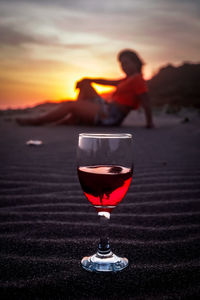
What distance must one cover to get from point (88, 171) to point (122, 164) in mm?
125

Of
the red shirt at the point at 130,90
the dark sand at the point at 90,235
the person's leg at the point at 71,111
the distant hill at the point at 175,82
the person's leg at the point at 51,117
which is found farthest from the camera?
the distant hill at the point at 175,82

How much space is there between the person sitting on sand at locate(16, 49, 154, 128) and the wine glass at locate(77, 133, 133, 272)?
5.99 m

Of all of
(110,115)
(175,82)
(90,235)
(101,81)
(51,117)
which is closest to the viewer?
(90,235)

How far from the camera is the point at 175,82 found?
30.4m

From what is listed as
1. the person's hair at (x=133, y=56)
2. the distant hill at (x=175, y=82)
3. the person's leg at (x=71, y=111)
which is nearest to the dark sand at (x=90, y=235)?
the person's leg at (x=71, y=111)

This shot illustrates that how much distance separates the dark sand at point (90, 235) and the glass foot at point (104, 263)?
0.07ft

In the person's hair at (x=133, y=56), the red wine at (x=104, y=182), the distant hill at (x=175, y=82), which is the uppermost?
the person's hair at (x=133, y=56)

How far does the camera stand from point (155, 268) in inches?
50.5

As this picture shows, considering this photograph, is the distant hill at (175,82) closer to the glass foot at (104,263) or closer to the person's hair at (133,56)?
the person's hair at (133,56)

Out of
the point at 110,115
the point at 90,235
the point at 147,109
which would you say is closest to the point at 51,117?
the point at 110,115

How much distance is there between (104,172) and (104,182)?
0.11 feet

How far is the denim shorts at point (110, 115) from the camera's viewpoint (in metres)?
7.19

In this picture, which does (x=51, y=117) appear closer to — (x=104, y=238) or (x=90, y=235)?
(x=90, y=235)

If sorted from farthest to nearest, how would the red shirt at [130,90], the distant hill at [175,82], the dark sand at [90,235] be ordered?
the distant hill at [175,82] < the red shirt at [130,90] < the dark sand at [90,235]
